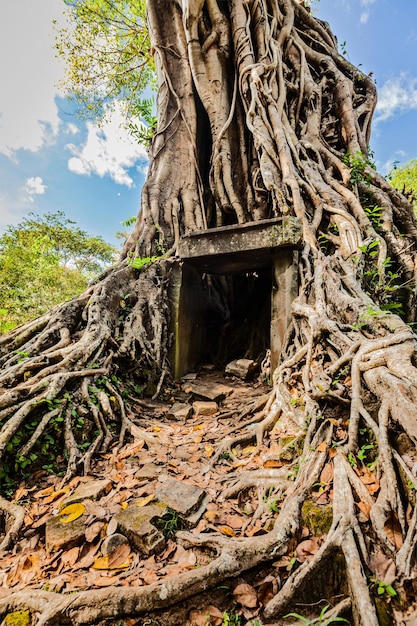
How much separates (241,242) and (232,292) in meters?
2.24

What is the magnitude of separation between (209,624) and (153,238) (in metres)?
4.60

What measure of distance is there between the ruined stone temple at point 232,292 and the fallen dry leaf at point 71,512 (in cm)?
259

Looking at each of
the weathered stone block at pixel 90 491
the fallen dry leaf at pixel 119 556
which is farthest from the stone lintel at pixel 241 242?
the fallen dry leaf at pixel 119 556

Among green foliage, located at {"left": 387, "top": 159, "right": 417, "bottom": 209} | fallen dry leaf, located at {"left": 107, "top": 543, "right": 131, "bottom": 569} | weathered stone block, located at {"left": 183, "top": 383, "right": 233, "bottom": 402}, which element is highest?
green foliage, located at {"left": 387, "top": 159, "right": 417, "bottom": 209}

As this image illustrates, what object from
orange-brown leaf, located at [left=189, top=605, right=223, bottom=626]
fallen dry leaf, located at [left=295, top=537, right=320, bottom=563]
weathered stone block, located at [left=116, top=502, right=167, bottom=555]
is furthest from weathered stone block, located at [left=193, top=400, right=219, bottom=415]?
orange-brown leaf, located at [left=189, top=605, right=223, bottom=626]

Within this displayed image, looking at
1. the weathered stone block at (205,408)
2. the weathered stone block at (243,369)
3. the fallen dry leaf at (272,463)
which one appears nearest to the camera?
the fallen dry leaf at (272,463)

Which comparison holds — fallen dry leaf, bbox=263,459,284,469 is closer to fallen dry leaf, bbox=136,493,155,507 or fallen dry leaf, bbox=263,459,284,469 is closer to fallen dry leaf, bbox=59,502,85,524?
fallen dry leaf, bbox=136,493,155,507

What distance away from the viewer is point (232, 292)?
6309 millimetres

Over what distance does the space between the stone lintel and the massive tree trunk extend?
35cm

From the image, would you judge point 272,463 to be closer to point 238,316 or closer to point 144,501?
point 144,501

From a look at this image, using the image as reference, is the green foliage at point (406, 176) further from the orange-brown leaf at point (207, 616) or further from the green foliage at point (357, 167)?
the orange-brown leaf at point (207, 616)

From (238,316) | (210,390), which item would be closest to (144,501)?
(210,390)

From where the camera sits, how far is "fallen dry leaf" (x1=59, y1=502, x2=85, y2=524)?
6.04 ft

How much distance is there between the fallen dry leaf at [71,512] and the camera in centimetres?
184
